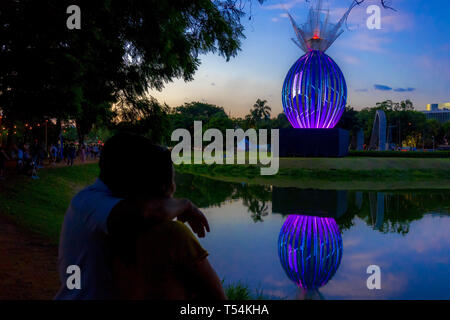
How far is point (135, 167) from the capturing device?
63.4 inches

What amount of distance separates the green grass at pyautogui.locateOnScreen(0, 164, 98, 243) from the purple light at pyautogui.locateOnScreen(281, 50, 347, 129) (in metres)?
18.3

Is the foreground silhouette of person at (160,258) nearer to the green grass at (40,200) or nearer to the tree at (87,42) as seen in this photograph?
the tree at (87,42)

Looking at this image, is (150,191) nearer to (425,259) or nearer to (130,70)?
(130,70)

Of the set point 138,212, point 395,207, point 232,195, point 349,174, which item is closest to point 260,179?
point 349,174

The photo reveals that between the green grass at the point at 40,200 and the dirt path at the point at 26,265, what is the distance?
24.2 inches

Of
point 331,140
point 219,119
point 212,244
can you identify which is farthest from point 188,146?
point 212,244

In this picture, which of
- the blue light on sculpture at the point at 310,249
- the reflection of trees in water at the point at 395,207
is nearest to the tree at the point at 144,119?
the blue light on sculpture at the point at 310,249

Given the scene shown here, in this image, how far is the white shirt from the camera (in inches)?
61.9

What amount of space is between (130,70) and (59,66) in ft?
6.25

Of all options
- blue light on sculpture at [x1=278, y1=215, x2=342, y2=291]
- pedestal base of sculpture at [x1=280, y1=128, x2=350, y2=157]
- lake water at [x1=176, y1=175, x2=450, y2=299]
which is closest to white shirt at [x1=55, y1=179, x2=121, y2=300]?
lake water at [x1=176, y1=175, x2=450, y2=299]

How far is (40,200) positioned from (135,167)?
1199cm

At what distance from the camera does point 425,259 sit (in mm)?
7402

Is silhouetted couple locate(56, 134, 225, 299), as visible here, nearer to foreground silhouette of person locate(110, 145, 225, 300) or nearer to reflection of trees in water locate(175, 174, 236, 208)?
foreground silhouette of person locate(110, 145, 225, 300)

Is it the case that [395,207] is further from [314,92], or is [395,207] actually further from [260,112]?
[260,112]
